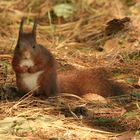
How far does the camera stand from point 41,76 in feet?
14.5

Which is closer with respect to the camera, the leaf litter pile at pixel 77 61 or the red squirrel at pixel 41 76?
the leaf litter pile at pixel 77 61

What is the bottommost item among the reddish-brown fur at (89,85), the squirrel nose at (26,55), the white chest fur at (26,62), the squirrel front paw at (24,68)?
the reddish-brown fur at (89,85)

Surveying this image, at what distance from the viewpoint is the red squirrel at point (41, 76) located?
430cm

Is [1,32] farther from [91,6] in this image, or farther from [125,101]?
[125,101]

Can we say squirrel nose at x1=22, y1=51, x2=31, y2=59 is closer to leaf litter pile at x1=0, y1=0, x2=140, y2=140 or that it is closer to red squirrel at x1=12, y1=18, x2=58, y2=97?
red squirrel at x1=12, y1=18, x2=58, y2=97

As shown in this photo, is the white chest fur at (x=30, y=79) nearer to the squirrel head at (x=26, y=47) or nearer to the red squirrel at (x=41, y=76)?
the red squirrel at (x=41, y=76)

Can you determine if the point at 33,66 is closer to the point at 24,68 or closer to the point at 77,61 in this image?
the point at 24,68

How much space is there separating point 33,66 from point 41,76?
109mm

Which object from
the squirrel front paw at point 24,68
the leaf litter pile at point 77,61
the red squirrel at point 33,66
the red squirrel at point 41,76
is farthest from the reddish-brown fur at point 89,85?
the squirrel front paw at point 24,68

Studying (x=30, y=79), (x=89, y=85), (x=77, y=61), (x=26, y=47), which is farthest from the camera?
(x=77, y=61)

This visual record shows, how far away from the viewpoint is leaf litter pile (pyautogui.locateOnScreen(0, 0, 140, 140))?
3.89 meters

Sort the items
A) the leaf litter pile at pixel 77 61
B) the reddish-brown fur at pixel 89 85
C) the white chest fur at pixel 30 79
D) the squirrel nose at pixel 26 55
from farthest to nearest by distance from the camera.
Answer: the reddish-brown fur at pixel 89 85 → the white chest fur at pixel 30 79 → the squirrel nose at pixel 26 55 → the leaf litter pile at pixel 77 61

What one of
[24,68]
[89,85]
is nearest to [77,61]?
[89,85]

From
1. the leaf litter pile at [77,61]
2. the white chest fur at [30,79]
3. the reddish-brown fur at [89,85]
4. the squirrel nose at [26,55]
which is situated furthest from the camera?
the reddish-brown fur at [89,85]
